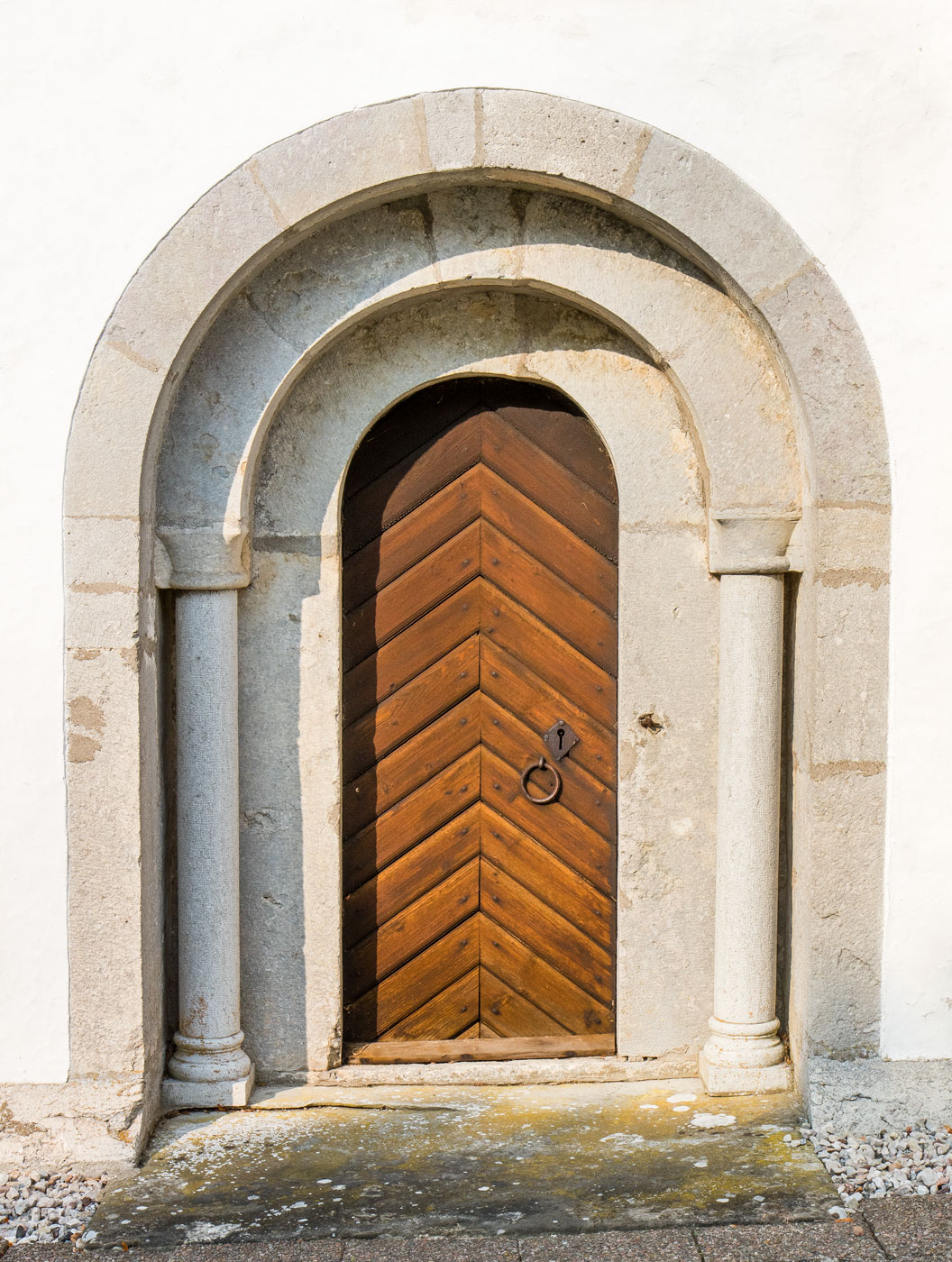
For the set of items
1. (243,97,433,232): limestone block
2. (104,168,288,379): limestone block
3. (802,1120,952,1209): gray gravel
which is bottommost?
(802,1120,952,1209): gray gravel

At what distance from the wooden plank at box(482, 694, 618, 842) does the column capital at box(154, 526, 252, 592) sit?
913 mm

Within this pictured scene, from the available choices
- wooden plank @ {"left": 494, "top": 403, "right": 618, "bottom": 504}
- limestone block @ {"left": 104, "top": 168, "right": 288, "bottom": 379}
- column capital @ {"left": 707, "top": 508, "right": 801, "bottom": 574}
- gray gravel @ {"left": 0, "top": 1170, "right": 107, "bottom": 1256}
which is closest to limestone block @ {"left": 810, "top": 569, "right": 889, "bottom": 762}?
column capital @ {"left": 707, "top": 508, "right": 801, "bottom": 574}

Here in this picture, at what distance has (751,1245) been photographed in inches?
116

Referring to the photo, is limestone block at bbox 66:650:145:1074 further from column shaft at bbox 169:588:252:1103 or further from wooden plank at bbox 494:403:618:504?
wooden plank at bbox 494:403:618:504

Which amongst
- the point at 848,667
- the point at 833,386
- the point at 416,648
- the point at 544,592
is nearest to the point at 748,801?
the point at 848,667

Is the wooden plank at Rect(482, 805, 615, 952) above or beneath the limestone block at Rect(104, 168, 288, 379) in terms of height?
beneath

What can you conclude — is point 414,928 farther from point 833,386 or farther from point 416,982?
point 833,386

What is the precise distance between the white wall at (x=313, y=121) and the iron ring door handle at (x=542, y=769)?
1067mm

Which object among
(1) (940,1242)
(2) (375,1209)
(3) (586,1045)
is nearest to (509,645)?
(3) (586,1045)

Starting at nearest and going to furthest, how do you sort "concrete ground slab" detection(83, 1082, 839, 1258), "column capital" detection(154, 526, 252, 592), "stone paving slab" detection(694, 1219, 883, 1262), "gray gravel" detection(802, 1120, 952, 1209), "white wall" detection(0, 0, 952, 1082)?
"stone paving slab" detection(694, 1219, 883, 1262), "concrete ground slab" detection(83, 1082, 839, 1258), "gray gravel" detection(802, 1120, 952, 1209), "white wall" detection(0, 0, 952, 1082), "column capital" detection(154, 526, 252, 592)

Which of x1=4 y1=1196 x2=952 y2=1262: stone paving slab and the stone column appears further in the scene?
the stone column

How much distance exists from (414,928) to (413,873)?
180 millimetres

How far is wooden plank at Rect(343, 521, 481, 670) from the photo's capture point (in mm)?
3865

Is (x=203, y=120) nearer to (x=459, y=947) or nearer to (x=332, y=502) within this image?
(x=332, y=502)
